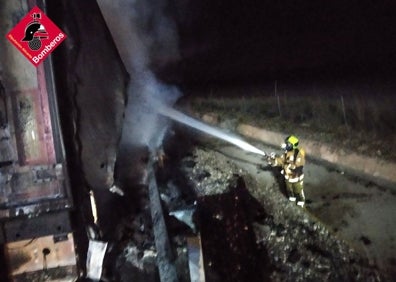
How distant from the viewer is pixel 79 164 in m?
3.45

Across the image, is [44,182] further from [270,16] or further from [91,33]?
[270,16]

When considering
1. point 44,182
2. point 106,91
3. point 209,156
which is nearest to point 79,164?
point 44,182

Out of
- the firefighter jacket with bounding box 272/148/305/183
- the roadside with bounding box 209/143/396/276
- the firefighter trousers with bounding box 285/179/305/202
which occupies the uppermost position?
the firefighter jacket with bounding box 272/148/305/183

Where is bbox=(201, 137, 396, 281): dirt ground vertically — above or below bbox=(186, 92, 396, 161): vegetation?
below

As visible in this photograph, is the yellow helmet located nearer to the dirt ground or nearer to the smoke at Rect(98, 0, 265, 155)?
the dirt ground

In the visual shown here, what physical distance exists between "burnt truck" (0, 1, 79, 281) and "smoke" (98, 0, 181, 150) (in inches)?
84.5

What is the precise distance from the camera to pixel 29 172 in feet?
10.00

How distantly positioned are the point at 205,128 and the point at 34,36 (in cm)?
467

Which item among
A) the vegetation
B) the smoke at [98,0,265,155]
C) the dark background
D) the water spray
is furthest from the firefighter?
the dark background

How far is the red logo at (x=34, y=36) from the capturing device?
9.65ft

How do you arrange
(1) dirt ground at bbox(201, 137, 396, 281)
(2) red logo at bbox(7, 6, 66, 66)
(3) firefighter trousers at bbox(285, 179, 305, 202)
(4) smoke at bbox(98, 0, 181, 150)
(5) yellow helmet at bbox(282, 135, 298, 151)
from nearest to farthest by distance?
(2) red logo at bbox(7, 6, 66, 66), (1) dirt ground at bbox(201, 137, 396, 281), (5) yellow helmet at bbox(282, 135, 298, 151), (3) firefighter trousers at bbox(285, 179, 305, 202), (4) smoke at bbox(98, 0, 181, 150)

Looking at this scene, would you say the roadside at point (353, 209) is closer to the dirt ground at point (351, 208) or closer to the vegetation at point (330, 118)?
the dirt ground at point (351, 208)

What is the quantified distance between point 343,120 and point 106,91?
383 centimetres

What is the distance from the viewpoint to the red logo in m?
2.94
